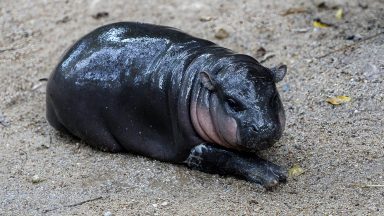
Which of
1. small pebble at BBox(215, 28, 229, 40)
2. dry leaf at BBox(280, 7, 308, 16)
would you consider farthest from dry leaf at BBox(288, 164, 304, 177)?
dry leaf at BBox(280, 7, 308, 16)

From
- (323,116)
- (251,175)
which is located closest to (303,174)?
(251,175)

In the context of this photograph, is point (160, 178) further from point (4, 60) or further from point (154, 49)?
point (4, 60)

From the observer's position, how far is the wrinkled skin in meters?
4.86

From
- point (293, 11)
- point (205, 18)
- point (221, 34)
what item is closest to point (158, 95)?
point (221, 34)

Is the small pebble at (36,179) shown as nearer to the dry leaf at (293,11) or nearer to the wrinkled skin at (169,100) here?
the wrinkled skin at (169,100)

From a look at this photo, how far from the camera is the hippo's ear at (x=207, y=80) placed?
499cm

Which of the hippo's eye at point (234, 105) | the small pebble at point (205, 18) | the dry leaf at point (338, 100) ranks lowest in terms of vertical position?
the dry leaf at point (338, 100)

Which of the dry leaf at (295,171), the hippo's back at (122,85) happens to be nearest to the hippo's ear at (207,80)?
the hippo's back at (122,85)

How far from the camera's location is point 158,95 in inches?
209

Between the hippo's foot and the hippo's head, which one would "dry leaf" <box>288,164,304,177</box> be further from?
the hippo's head

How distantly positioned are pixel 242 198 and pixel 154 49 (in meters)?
1.38

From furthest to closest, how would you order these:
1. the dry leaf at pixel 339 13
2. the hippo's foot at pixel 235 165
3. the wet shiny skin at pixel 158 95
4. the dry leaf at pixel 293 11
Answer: the dry leaf at pixel 293 11
the dry leaf at pixel 339 13
the hippo's foot at pixel 235 165
the wet shiny skin at pixel 158 95

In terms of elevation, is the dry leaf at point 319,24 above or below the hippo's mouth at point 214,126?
below

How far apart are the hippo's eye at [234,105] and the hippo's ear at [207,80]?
6.6 inches
